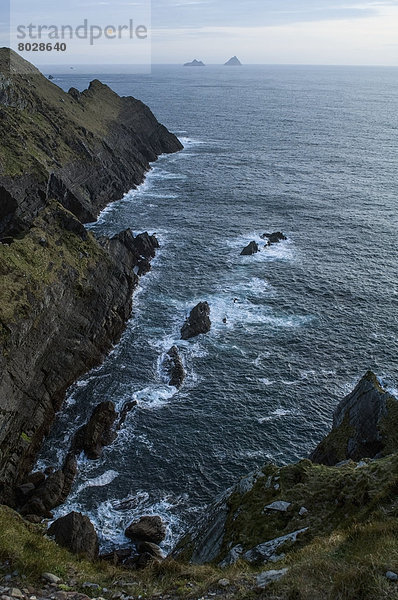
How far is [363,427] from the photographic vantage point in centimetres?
3722

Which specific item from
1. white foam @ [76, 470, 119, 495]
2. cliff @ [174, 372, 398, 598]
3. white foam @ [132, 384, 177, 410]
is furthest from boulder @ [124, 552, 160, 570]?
white foam @ [132, 384, 177, 410]

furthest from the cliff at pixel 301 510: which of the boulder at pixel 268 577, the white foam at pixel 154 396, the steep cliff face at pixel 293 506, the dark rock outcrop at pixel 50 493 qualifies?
the white foam at pixel 154 396

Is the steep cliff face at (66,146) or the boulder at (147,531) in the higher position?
the steep cliff face at (66,146)

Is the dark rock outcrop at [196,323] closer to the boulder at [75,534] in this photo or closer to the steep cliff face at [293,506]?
the boulder at [75,534]

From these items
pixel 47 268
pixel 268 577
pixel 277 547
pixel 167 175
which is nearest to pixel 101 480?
pixel 277 547

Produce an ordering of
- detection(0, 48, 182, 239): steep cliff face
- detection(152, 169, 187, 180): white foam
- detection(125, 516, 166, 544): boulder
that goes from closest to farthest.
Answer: detection(125, 516, 166, 544): boulder
detection(0, 48, 182, 239): steep cliff face
detection(152, 169, 187, 180): white foam

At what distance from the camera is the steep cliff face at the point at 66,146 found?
72812 mm

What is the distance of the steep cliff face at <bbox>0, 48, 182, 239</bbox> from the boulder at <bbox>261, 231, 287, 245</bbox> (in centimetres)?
3437

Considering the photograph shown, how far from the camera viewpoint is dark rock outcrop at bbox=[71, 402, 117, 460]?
148ft

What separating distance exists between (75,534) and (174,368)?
23524 mm

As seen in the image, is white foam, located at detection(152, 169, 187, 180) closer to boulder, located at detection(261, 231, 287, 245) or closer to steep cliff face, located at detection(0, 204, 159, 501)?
boulder, located at detection(261, 231, 287, 245)

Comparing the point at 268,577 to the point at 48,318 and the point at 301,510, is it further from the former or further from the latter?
the point at 48,318

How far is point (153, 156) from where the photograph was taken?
14488cm

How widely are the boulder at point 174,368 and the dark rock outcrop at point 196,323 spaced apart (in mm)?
3895
